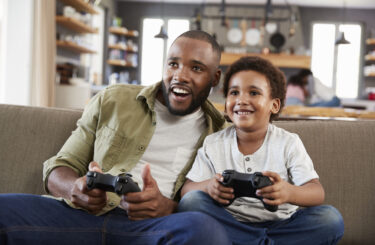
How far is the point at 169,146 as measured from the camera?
4.86ft

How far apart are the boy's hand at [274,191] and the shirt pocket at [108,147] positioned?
0.56m

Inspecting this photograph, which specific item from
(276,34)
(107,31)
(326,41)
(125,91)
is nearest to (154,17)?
(107,31)

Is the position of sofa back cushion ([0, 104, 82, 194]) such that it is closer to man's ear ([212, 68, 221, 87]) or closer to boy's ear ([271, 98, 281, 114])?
man's ear ([212, 68, 221, 87])

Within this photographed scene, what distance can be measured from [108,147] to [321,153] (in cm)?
80

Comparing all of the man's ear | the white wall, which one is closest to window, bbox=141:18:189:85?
the white wall

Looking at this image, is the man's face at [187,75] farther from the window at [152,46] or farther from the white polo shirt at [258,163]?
the window at [152,46]

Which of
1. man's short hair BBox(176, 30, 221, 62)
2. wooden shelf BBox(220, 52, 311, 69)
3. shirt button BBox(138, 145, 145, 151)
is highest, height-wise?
wooden shelf BBox(220, 52, 311, 69)

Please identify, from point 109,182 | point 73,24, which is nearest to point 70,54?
point 73,24

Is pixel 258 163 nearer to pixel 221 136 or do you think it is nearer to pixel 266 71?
pixel 221 136

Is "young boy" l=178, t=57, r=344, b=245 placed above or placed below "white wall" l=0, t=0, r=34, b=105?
below

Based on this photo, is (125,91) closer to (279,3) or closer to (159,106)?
(159,106)

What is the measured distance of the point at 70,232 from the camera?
3.91 ft

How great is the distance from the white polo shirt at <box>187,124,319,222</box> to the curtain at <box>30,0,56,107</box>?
12.4 feet

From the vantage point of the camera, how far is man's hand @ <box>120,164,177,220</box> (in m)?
1.13
